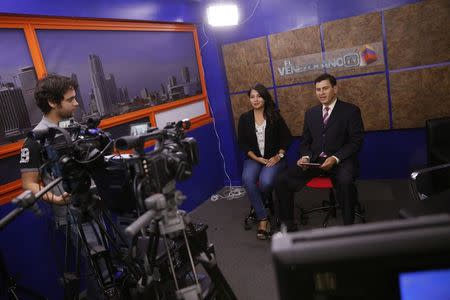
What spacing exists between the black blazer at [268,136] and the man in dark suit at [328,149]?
Answer: 12.0 inches

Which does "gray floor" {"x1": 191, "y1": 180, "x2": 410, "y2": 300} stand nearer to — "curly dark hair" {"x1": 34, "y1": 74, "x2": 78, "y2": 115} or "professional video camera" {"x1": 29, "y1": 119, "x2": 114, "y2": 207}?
"professional video camera" {"x1": 29, "y1": 119, "x2": 114, "y2": 207}

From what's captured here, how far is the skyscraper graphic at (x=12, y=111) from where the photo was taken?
231cm

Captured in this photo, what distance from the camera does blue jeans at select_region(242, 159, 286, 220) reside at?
319cm

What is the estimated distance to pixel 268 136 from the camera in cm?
340

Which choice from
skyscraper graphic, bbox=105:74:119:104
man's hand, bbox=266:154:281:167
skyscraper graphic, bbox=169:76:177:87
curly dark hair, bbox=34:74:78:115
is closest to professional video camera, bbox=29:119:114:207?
curly dark hair, bbox=34:74:78:115

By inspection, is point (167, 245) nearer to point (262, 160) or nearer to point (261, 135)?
point (262, 160)

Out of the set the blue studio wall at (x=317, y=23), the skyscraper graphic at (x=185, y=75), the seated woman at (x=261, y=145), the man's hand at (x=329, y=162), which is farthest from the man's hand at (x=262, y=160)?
the skyscraper graphic at (x=185, y=75)

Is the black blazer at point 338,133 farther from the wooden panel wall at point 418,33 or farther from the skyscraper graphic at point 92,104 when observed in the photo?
the skyscraper graphic at point 92,104

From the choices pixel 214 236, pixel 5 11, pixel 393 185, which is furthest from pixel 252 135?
pixel 5 11

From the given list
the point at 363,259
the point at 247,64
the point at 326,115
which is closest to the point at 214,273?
the point at 363,259

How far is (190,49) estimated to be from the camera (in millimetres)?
4289

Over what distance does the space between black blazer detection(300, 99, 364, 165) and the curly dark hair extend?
85.0 inches

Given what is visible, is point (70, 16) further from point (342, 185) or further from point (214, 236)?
point (342, 185)

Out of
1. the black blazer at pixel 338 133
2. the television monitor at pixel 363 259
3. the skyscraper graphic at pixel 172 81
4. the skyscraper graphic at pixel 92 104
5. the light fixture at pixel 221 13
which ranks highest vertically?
the light fixture at pixel 221 13
